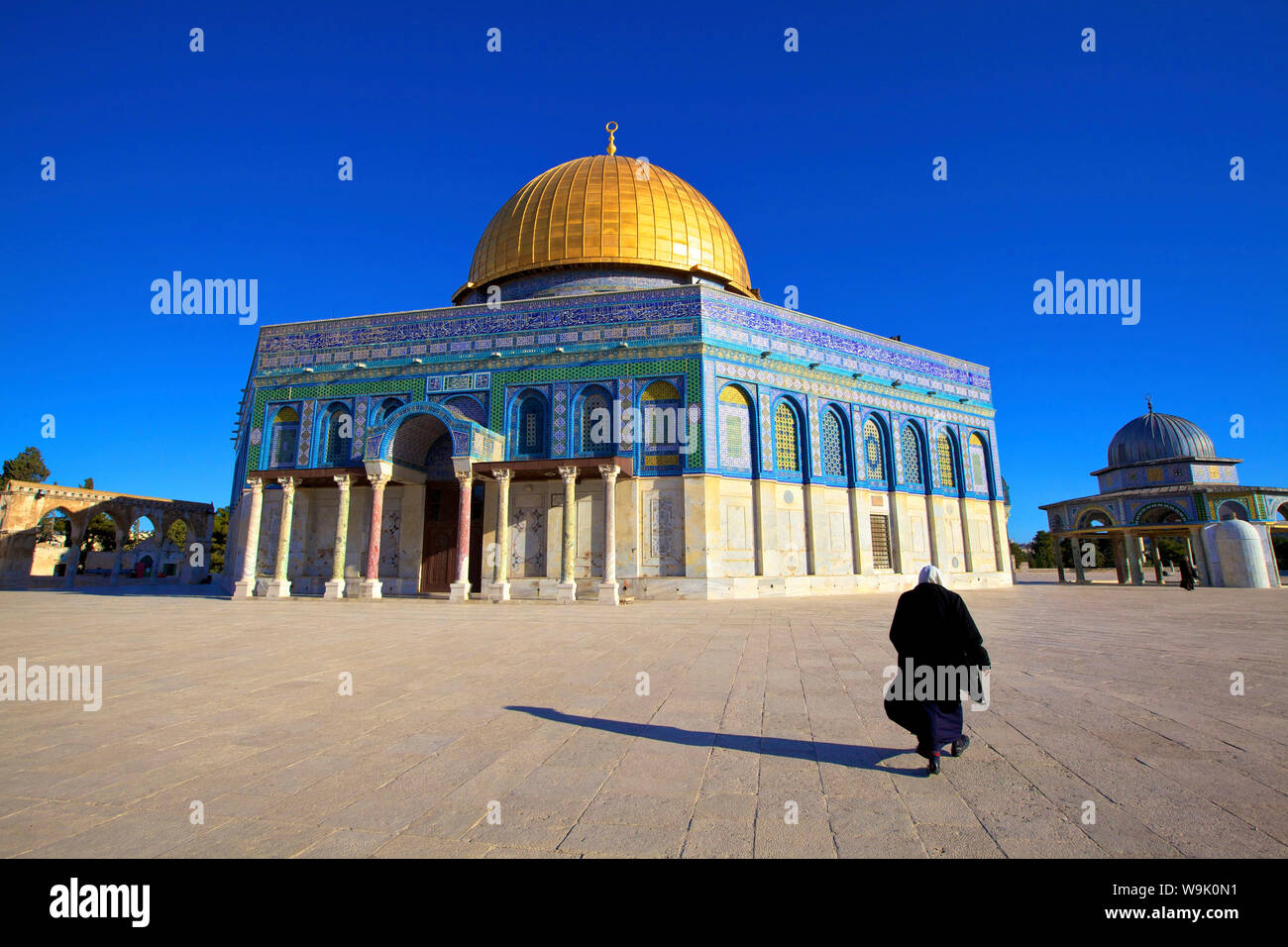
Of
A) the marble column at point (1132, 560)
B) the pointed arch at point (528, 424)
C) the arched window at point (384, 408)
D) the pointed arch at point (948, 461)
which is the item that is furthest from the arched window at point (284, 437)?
the marble column at point (1132, 560)

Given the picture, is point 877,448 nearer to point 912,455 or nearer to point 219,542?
point 912,455

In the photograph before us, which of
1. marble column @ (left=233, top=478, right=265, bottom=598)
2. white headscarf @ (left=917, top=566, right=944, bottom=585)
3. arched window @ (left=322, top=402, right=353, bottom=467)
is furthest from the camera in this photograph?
arched window @ (left=322, top=402, right=353, bottom=467)

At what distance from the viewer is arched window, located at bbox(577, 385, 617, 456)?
62.6 feet

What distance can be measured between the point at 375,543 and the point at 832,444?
1543 cm

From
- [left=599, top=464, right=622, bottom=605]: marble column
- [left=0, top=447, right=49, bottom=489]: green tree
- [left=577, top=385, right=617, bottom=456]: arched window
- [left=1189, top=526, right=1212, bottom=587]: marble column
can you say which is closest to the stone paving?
[left=599, top=464, right=622, bottom=605]: marble column

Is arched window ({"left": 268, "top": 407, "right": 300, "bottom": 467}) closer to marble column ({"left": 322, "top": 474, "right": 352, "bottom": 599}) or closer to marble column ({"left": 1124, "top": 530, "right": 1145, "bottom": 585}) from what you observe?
marble column ({"left": 322, "top": 474, "right": 352, "bottom": 599})

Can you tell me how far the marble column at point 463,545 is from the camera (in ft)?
55.9

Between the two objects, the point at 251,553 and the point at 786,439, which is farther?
the point at 786,439

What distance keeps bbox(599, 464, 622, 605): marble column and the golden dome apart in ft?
29.8

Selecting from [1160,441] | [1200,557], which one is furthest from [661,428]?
[1160,441]

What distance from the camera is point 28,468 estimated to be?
140 ft
